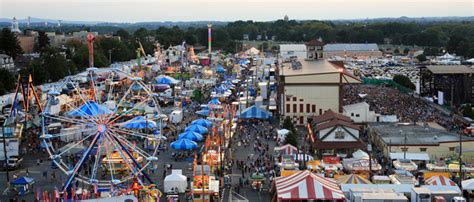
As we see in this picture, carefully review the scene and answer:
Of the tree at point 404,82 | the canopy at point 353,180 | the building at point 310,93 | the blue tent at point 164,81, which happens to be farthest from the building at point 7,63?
the canopy at point 353,180

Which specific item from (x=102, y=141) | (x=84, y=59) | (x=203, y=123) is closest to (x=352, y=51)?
(x=84, y=59)

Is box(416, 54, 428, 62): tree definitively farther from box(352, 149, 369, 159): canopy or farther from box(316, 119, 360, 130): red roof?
box(352, 149, 369, 159): canopy

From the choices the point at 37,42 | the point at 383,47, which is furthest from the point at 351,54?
the point at 37,42

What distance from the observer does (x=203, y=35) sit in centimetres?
9881

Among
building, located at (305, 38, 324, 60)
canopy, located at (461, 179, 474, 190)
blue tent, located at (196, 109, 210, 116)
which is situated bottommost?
canopy, located at (461, 179, 474, 190)

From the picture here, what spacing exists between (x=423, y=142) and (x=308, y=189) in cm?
835

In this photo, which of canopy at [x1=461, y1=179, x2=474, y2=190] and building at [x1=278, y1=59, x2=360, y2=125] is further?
building at [x1=278, y1=59, x2=360, y2=125]

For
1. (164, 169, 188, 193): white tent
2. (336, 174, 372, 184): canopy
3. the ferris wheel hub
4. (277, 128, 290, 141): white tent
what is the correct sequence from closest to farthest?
the ferris wheel hub, (336, 174, 372, 184): canopy, (164, 169, 188, 193): white tent, (277, 128, 290, 141): white tent

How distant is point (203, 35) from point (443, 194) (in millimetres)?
84372

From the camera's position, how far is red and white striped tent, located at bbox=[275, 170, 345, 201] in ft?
53.3

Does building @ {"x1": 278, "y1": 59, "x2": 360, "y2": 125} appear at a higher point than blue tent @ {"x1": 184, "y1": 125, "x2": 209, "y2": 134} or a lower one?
higher

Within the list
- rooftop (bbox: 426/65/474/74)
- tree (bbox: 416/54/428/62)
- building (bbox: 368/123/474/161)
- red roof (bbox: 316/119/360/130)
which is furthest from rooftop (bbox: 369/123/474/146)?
tree (bbox: 416/54/428/62)

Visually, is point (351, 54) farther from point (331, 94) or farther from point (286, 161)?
point (286, 161)

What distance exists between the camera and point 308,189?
54.0 feet
